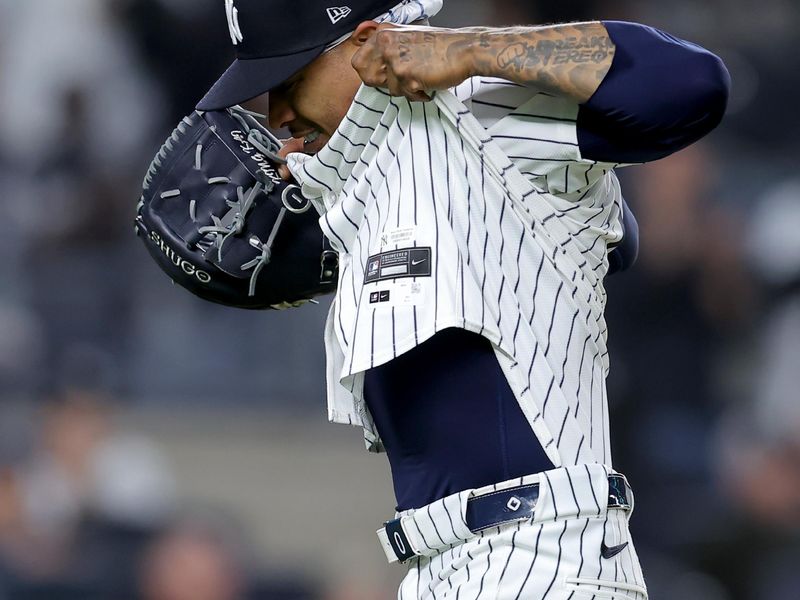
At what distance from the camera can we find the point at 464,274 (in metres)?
1.27

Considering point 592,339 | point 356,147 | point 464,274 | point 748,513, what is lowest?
point 748,513

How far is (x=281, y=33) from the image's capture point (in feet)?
4.65

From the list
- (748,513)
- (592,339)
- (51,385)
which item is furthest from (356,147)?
(51,385)

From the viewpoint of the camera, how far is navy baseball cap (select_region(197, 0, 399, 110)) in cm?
140

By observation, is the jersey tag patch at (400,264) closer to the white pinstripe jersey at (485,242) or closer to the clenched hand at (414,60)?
the white pinstripe jersey at (485,242)

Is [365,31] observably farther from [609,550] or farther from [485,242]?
[609,550]

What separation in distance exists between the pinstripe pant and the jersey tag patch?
231 millimetres

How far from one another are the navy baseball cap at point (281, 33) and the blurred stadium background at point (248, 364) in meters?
2.41

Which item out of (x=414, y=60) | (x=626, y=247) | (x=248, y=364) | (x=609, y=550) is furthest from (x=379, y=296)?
(x=248, y=364)

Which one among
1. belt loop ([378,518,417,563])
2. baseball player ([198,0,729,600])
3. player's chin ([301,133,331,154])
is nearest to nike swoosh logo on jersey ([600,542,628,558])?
baseball player ([198,0,729,600])

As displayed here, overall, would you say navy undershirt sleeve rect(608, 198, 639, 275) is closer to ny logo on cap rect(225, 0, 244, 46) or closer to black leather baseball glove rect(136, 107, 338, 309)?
black leather baseball glove rect(136, 107, 338, 309)

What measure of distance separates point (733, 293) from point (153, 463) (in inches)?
75.6

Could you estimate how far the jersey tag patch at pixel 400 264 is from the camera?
1.27 meters

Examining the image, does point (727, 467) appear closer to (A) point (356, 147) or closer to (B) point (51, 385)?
(B) point (51, 385)
